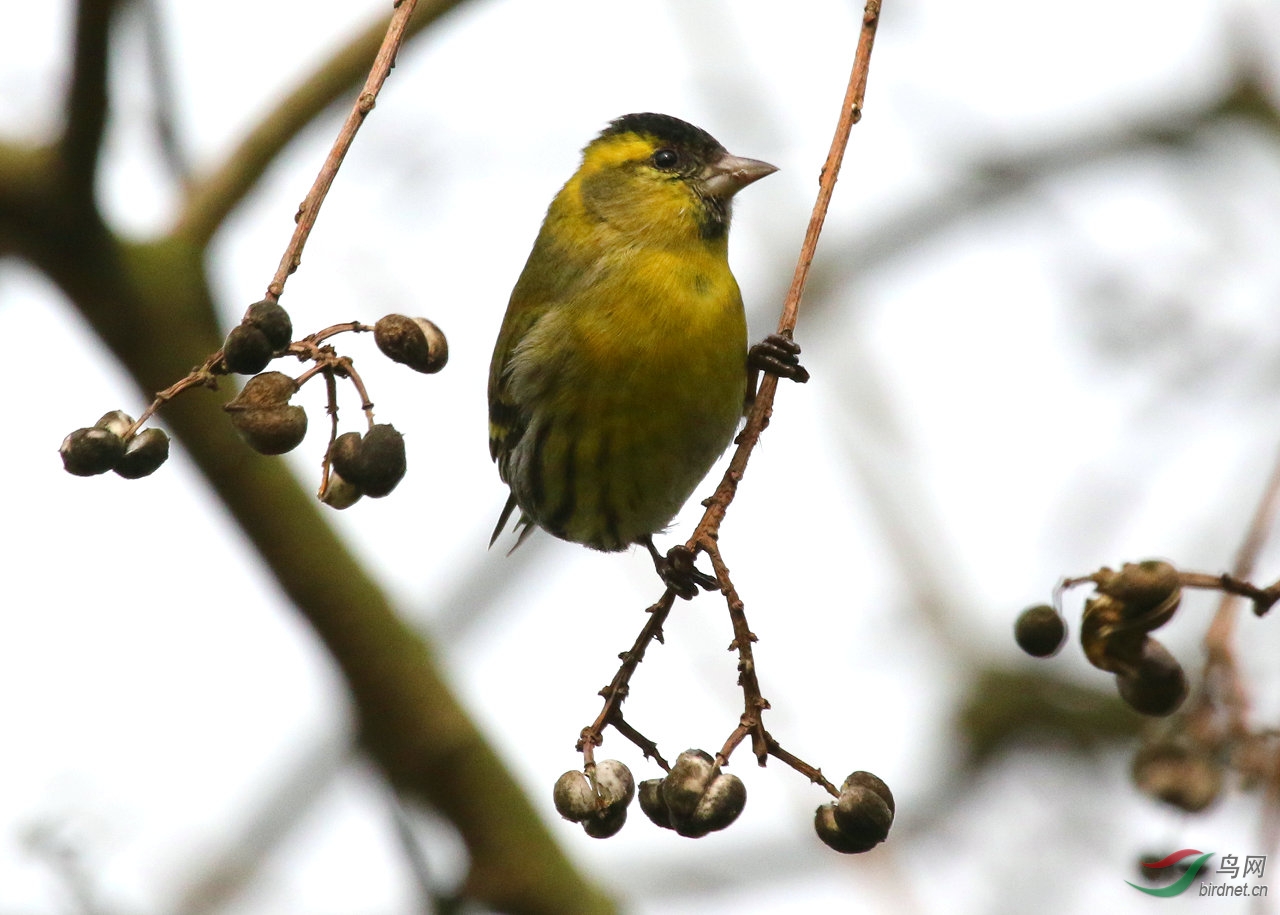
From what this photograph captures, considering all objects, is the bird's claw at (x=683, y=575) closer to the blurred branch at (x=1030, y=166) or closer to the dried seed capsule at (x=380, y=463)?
the dried seed capsule at (x=380, y=463)

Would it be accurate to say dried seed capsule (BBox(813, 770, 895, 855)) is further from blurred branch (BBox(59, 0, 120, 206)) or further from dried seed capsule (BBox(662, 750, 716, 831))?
blurred branch (BBox(59, 0, 120, 206))

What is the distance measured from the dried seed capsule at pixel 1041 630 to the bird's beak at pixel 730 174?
1908 millimetres

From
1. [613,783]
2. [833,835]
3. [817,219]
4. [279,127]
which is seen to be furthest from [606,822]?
[279,127]

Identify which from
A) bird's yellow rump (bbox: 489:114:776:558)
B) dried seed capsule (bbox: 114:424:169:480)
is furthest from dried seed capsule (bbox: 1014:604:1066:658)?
bird's yellow rump (bbox: 489:114:776:558)

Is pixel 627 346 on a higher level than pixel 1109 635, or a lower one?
higher

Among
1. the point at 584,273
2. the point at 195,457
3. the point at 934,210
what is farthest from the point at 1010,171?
the point at 195,457

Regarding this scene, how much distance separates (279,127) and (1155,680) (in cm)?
323

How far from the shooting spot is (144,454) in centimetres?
183

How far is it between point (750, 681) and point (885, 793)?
0.89ft

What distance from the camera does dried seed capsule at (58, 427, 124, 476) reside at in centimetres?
179

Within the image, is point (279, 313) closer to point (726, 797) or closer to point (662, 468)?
point (726, 797)

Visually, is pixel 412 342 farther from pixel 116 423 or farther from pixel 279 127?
pixel 279 127

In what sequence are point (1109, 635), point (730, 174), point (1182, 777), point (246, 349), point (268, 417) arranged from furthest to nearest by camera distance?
point (730, 174) → point (1182, 777) → point (1109, 635) → point (268, 417) → point (246, 349)

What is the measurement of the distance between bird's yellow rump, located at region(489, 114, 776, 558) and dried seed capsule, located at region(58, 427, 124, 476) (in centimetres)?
189
